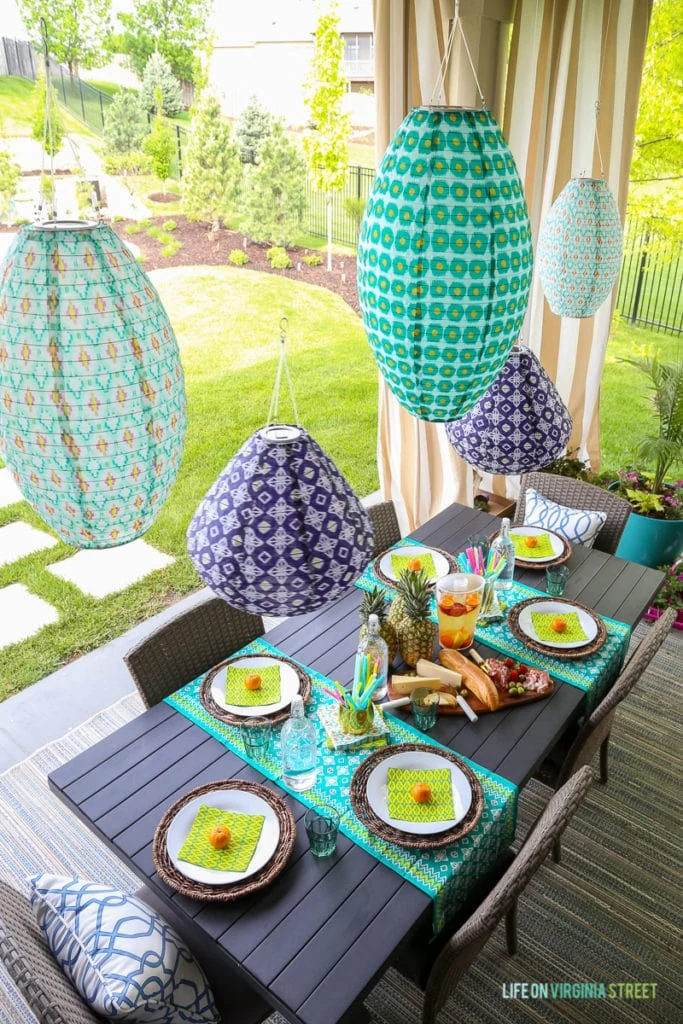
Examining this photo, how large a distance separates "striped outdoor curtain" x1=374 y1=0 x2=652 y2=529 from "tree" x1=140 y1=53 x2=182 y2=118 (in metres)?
1.52

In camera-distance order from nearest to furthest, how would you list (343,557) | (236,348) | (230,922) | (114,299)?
(114,299)
(343,557)
(230,922)
(236,348)

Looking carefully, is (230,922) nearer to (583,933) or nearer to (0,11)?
(583,933)

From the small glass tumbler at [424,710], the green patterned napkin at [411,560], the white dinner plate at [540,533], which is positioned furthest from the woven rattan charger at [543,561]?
the small glass tumbler at [424,710]

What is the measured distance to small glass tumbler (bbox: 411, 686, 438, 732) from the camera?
2158 millimetres

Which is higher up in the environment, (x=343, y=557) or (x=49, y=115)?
(x=49, y=115)

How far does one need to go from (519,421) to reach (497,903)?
3.83ft

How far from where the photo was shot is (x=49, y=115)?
3.94 feet

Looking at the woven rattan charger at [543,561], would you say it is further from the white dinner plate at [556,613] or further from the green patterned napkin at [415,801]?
the green patterned napkin at [415,801]

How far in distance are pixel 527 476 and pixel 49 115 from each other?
276 centimetres

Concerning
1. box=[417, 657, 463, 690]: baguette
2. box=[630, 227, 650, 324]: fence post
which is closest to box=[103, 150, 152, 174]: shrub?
box=[417, 657, 463, 690]: baguette

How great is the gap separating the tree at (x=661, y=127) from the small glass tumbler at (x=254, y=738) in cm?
413

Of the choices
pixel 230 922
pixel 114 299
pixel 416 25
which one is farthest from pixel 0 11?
pixel 230 922

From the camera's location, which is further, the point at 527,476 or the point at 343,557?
the point at 527,476

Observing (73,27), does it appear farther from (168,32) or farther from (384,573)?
(384,573)
